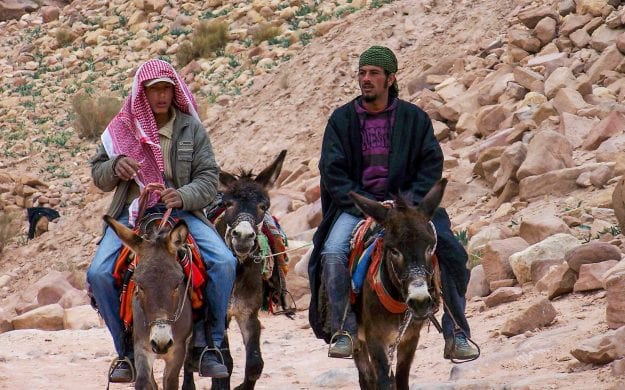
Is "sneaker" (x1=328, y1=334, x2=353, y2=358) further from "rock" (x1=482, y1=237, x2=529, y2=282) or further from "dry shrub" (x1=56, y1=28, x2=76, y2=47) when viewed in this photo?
"dry shrub" (x1=56, y1=28, x2=76, y2=47)

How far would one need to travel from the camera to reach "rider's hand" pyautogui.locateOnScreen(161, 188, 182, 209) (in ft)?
23.6

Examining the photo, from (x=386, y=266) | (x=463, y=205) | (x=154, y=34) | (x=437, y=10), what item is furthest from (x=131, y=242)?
(x=154, y=34)

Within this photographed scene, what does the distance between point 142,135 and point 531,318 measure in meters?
3.90

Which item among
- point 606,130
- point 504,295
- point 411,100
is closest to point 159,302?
point 504,295

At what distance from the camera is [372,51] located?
7.68m

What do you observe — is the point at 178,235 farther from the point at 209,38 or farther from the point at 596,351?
the point at 209,38

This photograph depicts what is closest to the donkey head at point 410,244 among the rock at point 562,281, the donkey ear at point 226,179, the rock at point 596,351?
the rock at point 596,351

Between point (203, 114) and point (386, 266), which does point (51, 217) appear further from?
point (386, 266)

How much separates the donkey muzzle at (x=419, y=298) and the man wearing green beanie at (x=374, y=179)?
3.22 ft

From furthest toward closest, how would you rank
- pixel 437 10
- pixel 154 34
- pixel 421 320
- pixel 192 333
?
pixel 154 34, pixel 437 10, pixel 192 333, pixel 421 320

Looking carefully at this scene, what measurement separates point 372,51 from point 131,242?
2141 mm

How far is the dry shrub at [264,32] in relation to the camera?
2656cm

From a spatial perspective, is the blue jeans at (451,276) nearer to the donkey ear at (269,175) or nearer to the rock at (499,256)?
the donkey ear at (269,175)

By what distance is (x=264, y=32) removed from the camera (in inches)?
1054
